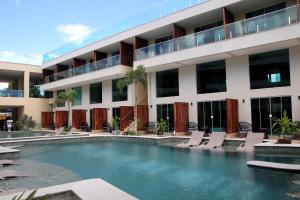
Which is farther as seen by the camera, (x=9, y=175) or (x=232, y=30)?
(x=232, y=30)

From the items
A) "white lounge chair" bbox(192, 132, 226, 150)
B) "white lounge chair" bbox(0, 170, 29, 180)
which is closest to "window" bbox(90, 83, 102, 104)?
"white lounge chair" bbox(192, 132, 226, 150)

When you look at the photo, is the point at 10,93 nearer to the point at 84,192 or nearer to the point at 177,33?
the point at 177,33

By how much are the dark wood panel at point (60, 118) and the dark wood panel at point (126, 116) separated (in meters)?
11.1

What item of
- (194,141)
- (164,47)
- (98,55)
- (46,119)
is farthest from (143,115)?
(46,119)

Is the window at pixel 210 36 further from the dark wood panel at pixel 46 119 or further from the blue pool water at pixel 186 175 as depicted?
the dark wood panel at pixel 46 119

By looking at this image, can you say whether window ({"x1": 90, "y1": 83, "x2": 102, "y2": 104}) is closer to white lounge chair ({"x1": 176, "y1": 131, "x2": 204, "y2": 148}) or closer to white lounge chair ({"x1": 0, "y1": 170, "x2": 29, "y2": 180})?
white lounge chair ({"x1": 176, "y1": 131, "x2": 204, "y2": 148})

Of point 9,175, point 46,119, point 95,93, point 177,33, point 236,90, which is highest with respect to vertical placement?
point 177,33

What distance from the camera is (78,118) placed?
2959 cm

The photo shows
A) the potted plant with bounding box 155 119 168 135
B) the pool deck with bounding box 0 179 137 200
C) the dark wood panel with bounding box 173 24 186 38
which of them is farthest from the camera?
the dark wood panel with bounding box 173 24 186 38

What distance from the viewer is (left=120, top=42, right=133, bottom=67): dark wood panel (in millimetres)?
25950

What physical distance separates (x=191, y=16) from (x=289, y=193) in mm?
15734

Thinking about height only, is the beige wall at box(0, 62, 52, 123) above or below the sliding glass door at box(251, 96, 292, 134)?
above

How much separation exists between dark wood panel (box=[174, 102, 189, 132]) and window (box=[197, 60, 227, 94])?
156 centimetres

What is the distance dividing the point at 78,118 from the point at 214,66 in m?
15.3
